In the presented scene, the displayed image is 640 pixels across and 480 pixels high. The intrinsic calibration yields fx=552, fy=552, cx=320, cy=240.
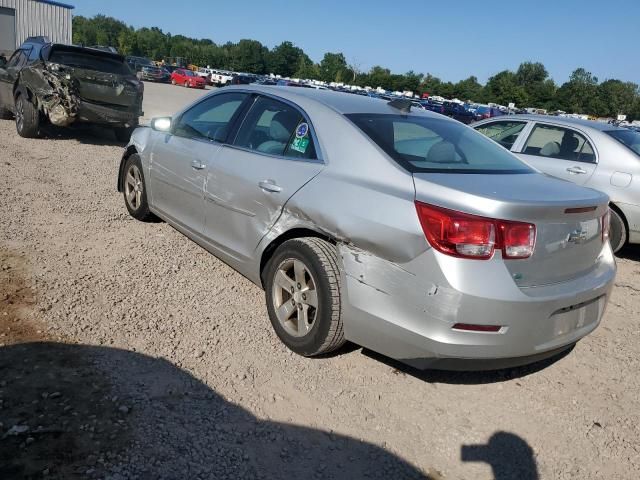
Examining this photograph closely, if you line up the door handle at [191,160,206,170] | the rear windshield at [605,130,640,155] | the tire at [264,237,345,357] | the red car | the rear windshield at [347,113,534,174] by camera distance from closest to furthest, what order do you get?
the tire at [264,237,345,357], the rear windshield at [347,113,534,174], the door handle at [191,160,206,170], the rear windshield at [605,130,640,155], the red car

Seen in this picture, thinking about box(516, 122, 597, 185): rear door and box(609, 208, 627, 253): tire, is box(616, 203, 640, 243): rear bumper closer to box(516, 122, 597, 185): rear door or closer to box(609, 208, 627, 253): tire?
box(609, 208, 627, 253): tire

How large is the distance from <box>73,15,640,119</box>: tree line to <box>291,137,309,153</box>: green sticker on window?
79.8 meters

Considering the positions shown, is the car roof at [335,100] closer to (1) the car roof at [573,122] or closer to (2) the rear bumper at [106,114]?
(1) the car roof at [573,122]

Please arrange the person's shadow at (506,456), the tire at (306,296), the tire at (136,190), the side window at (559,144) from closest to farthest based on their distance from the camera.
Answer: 1. the person's shadow at (506,456)
2. the tire at (306,296)
3. the tire at (136,190)
4. the side window at (559,144)

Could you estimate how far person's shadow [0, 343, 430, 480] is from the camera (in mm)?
2312

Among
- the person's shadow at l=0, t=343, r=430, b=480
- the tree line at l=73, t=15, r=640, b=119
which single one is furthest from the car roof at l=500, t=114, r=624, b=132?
the tree line at l=73, t=15, r=640, b=119

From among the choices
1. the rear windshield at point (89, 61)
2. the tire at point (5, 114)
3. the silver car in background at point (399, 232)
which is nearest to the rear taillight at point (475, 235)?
the silver car in background at point (399, 232)

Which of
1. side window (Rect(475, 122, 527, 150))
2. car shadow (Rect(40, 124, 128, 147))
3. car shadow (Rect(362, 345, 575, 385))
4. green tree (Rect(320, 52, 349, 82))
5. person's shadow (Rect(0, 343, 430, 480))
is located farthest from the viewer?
green tree (Rect(320, 52, 349, 82))

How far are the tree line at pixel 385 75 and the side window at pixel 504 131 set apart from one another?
246 ft

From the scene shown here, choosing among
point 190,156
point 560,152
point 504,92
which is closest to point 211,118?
point 190,156

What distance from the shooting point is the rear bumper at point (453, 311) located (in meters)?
2.63

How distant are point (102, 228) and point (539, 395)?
158 inches

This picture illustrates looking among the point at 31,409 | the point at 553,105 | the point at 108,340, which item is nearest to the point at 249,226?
the point at 108,340

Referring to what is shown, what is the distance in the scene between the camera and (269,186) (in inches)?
140
